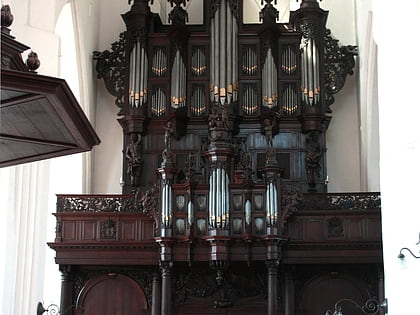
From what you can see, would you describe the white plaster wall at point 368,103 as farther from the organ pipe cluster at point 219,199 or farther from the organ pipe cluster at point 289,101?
the organ pipe cluster at point 219,199

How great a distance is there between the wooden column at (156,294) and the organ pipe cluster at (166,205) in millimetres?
1524

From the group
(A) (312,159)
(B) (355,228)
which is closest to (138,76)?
(A) (312,159)

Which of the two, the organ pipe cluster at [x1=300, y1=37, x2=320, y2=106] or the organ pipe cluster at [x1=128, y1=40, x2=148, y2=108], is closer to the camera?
the organ pipe cluster at [x1=300, y1=37, x2=320, y2=106]

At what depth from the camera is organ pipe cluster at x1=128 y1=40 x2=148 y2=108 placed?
807 inches

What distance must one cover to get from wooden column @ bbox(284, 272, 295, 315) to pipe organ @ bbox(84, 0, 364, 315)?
0.03 metres

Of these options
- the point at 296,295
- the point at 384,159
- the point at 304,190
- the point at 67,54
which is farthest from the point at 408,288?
the point at 67,54

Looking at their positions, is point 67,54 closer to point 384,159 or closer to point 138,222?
point 138,222

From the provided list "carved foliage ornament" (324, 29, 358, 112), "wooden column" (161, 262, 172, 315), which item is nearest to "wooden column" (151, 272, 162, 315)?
"wooden column" (161, 262, 172, 315)

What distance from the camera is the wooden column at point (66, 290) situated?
1828cm

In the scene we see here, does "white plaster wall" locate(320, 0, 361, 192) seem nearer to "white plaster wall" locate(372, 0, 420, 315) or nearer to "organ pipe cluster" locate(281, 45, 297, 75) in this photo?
"organ pipe cluster" locate(281, 45, 297, 75)

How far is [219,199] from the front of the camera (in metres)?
17.8

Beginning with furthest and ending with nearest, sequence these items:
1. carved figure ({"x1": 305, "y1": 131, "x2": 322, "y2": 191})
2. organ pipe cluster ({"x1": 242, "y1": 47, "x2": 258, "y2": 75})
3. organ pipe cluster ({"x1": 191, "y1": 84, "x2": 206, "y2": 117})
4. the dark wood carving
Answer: organ pipe cluster ({"x1": 242, "y1": 47, "x2": 258, "y2": 75}) → organ pipe cluster ({"x1": 191, "y1": 84, "x2": 206, "y2": 117}) → carved figure ({"x1": 305, "y1": 131, "x2": 322, "y2": 191}) → the dark wood carving

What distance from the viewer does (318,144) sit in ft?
66.5

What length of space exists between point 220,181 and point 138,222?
6.69ft
